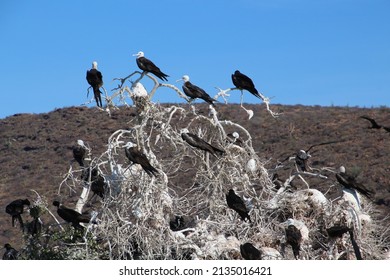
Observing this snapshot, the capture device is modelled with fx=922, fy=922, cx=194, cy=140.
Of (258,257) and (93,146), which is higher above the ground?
(93,146)

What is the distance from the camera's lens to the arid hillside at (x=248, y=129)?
32.6m

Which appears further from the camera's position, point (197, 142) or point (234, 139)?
point (234, 139)

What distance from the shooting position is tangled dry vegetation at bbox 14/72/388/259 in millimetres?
13016

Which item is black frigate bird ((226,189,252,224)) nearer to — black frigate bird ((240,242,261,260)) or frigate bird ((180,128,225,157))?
frigate bird ((180,128,225,157))

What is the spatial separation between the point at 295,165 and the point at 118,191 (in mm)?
2956

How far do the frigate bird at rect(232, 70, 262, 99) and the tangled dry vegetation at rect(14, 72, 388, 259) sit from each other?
0.63 m

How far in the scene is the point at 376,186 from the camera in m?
28.9

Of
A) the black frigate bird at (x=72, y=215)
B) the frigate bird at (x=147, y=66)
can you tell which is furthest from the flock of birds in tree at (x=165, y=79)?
the black frigate bird at (x=72, y=215)

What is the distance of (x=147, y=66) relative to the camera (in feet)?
43.5

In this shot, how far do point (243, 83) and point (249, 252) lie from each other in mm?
2875

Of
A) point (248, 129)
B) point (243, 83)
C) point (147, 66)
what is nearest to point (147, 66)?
point (147, 66)

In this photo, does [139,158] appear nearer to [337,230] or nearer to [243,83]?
[243,83]

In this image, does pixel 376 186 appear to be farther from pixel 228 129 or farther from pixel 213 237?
pixel 213 237

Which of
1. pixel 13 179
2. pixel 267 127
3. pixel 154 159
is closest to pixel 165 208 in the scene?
pixel 154 159
